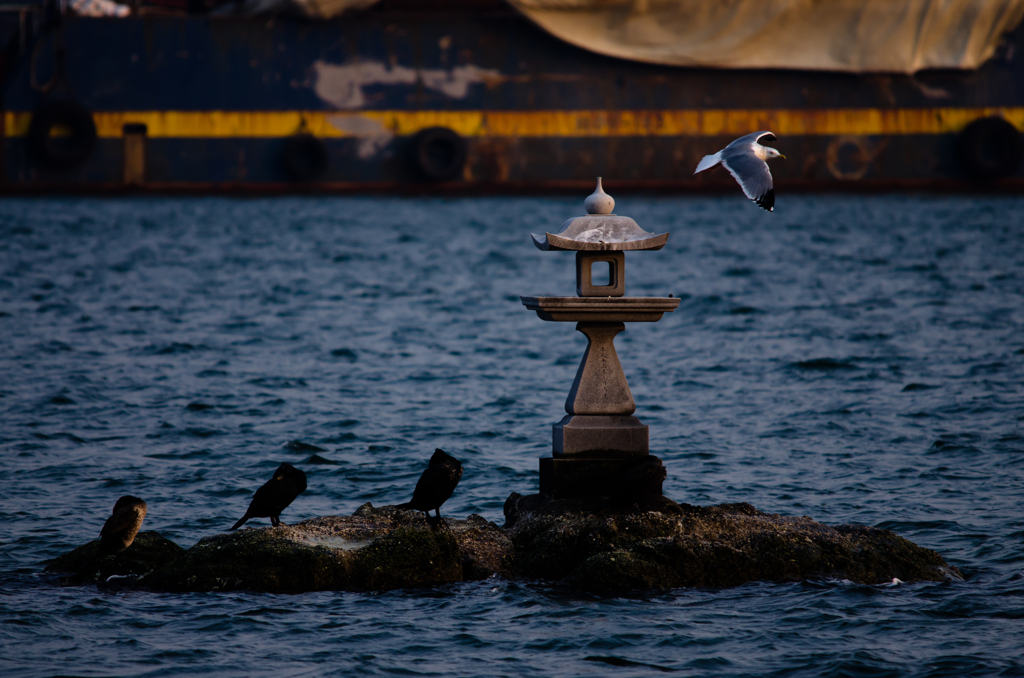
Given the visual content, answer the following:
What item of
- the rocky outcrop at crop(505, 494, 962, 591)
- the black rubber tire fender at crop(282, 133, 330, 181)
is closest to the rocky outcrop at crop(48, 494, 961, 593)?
the rocky outcrop at crop(505, 494, 962, 591)

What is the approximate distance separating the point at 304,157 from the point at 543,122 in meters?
8.45

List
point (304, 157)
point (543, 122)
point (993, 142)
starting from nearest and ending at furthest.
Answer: point (304, 157), point (543, 122), point (993, 142)

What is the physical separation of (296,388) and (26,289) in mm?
12203

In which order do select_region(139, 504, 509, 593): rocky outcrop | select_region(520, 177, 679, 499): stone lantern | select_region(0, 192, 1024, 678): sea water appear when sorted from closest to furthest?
select_region(0, 192, 1024, 678): sea water, select_region(139, 504, 509, 593): rocky outcrop, select_region(520, 177, 679, 499): stone lantern

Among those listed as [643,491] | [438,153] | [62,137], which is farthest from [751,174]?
[62,137]

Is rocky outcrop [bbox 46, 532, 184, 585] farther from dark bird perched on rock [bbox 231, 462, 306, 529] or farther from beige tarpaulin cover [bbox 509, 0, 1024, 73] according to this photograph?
beige tarpaulin cover [bbox 509, 0, 1024, 73]

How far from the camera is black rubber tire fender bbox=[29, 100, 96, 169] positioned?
123ft

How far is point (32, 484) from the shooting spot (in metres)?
10.2

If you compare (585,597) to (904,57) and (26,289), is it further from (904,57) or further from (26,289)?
(904,57)

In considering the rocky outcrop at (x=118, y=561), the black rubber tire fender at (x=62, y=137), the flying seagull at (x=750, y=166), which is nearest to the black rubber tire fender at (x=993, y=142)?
the black rubber tire fender at (x=62, y=137)

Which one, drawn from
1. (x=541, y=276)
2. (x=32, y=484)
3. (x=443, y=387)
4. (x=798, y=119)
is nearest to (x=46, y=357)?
(x=443, y=387)

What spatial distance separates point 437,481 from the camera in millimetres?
7367

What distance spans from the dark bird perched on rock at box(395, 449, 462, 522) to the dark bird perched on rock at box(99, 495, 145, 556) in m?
1.79

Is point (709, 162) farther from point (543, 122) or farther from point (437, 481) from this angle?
point (543, 122)
